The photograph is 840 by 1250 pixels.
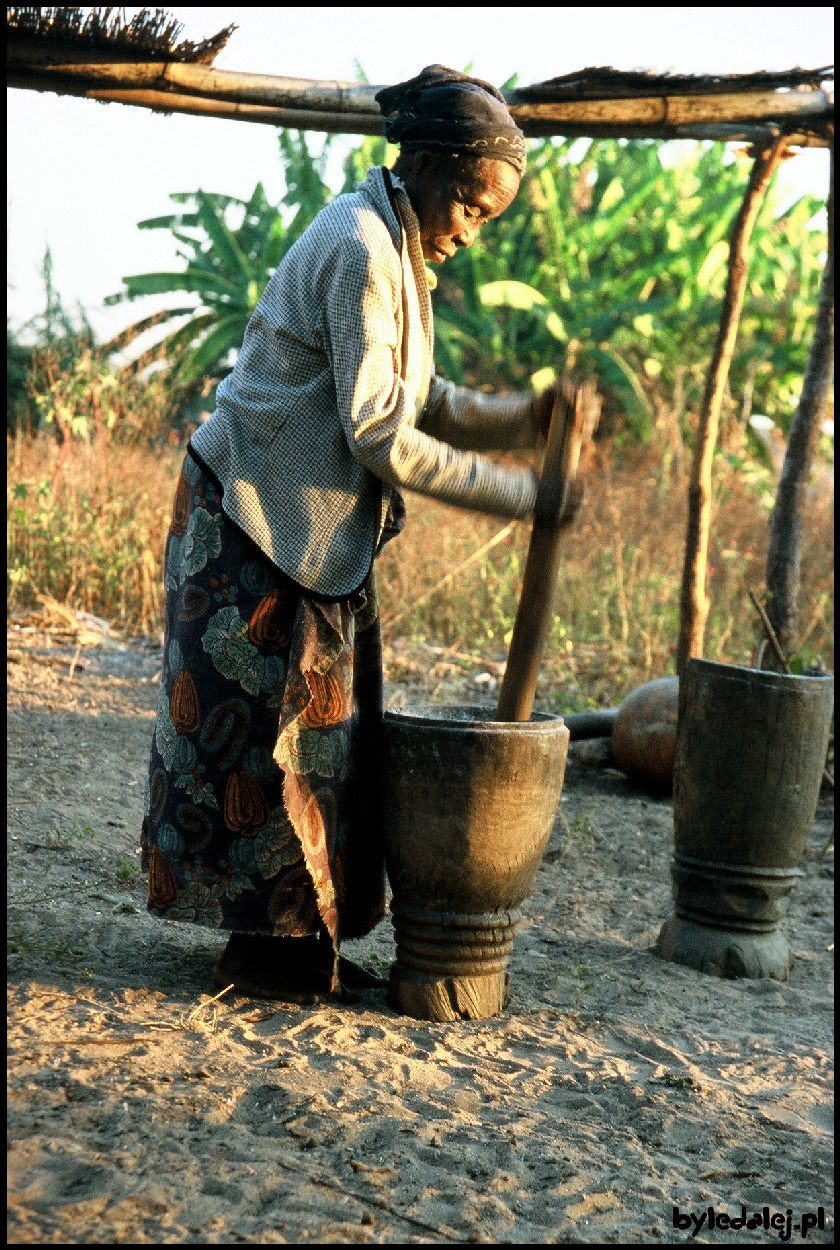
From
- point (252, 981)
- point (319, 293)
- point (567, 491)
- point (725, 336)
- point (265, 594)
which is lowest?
point (252, 981)

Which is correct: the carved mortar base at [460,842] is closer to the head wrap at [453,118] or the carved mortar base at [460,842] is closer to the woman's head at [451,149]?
the woman's head at [451,149]

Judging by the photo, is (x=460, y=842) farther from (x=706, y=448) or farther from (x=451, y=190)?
(x=706, y=448)

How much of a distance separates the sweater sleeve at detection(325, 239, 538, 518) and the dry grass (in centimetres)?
408

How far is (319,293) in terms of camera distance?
239 centimetres

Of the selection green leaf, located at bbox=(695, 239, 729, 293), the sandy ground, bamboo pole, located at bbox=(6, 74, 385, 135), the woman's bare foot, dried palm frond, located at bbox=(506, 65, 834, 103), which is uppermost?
green leaf, located at bbox=(695, 239, 729, 293)

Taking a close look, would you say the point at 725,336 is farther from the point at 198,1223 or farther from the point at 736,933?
the point at 198,1223

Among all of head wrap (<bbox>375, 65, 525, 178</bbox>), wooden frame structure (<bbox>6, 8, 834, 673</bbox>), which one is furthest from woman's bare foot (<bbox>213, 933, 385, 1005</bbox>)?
wooden frame structure (<bbox>6, 8, 834, 673</bbox>)

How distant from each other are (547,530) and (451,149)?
2.56 feet

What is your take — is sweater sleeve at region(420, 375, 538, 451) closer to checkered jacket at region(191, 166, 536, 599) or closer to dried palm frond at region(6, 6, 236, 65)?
checkered jacket at region(191, 166, 536, 599)

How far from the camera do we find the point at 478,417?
286cm

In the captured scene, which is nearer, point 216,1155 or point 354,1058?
point 216,1155

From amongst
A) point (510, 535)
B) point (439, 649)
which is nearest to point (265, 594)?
point (439, 649)

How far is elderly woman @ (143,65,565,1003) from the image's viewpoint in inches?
93.4

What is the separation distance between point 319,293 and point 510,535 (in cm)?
632
